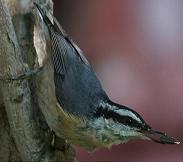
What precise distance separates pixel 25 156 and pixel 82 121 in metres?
0.25

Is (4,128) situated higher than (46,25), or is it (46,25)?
(46,25)

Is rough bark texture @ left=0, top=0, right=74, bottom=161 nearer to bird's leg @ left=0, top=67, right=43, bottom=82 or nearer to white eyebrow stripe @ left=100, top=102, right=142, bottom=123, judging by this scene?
bird's leg @ left=0, top=67, right=43, bottom=82

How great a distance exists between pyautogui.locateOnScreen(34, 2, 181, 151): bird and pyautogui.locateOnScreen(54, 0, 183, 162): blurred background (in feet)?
2.18

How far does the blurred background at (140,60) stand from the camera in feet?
12.4

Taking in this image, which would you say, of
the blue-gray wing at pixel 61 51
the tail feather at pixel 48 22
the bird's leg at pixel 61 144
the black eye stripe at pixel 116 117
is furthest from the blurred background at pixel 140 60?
the tail feather at pixel 48 22

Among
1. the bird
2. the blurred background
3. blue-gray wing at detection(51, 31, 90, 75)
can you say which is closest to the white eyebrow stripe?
the bird

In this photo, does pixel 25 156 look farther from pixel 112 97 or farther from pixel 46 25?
pixel 112 97

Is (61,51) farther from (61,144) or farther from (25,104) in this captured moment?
(61,144)

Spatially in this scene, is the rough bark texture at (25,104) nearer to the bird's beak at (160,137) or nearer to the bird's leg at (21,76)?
the bird's leg at (21,76)

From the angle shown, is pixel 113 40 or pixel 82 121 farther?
pixel 113 40

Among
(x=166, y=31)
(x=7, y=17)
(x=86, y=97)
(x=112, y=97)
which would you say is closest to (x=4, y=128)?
(x=86, y=97)

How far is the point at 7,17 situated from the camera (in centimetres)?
277

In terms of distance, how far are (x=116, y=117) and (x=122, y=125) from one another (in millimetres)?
39

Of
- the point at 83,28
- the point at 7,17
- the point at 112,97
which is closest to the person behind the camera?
the point at 7,17
